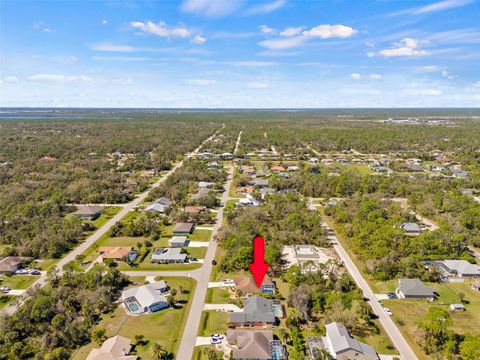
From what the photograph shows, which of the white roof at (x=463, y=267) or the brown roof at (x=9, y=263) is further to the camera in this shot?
the brown roof at (x=9, y=263)

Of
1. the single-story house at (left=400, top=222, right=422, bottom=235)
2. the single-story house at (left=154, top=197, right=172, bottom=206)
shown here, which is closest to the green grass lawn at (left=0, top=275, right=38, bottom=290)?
the single-story house at (left=154, top=197, right=172, bottom=206)

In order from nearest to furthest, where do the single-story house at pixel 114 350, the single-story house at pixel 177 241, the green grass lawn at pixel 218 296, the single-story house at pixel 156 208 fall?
the single-story house at pixel 114 350, the green grass lawn at pixel 218 296, the single-story house at pixel 177 241, the single-story house at pixel 156 208

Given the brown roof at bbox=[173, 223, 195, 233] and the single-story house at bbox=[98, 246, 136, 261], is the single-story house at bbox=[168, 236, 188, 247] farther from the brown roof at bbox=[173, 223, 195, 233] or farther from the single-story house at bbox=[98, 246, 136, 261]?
the single-story house at bbox=[98, 246, 136, 261]

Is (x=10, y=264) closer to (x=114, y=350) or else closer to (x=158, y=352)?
(x=114, y=350)

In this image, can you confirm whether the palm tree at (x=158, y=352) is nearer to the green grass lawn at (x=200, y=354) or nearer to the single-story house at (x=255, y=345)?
the green grass lawn at (x=200, y=354)

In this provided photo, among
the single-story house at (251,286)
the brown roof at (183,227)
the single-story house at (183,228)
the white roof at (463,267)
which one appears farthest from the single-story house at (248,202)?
the white roof at (463,267)

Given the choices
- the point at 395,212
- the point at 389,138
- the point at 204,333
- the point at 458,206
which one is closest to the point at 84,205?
the point at 204,333

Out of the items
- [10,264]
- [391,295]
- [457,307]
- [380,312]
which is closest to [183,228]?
[10,264]
